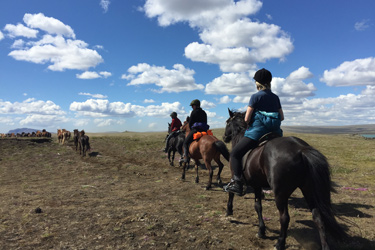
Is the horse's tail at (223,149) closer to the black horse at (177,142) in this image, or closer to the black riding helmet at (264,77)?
the black riding helmet at (264,77)

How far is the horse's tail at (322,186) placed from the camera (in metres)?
4.32

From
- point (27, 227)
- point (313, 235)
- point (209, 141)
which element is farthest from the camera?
point (209, 141)

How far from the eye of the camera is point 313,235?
18.5 ft

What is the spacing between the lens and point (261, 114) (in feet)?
19.5

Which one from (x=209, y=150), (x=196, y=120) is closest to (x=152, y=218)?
(x=209, y=150)

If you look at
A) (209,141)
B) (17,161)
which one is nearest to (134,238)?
(209,141)

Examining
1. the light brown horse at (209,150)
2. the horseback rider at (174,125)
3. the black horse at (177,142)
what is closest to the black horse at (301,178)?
the light brown horse at (209,150)

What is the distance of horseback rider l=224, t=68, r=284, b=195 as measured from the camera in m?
5.82

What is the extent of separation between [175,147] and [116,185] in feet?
22.5

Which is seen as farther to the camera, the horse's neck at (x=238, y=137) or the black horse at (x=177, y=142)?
the black horse at (x=177, y=142)

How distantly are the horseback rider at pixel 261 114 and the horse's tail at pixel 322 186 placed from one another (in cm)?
150

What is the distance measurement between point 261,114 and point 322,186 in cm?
227

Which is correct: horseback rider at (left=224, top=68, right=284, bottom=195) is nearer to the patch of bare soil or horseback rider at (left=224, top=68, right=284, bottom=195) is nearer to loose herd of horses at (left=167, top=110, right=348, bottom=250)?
loose herd of horses at (left=167, top=110, right=348, bottom=250)

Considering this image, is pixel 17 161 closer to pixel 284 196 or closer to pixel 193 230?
pixel 193 230
